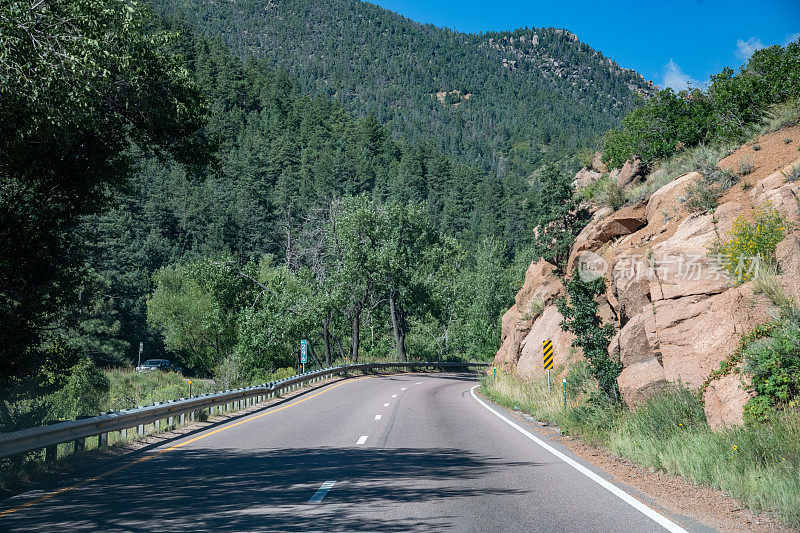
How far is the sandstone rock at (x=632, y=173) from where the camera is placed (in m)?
24.8

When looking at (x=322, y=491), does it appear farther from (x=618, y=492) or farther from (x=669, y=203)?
(x=669, y=203)

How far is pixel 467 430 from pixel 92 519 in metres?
10.0

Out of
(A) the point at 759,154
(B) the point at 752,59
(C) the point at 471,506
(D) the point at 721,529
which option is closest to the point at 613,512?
(D) the point at 721,529

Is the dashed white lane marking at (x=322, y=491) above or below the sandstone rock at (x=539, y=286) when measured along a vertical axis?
below

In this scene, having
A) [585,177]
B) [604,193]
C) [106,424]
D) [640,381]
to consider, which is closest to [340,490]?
[106,424]

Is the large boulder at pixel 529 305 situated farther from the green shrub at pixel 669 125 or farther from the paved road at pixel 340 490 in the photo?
the paved road at pixel 340 490

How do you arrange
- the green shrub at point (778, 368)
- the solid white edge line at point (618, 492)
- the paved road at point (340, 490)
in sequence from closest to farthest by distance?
the solid white edge line at point (618, 492) < the paved road at point (340, 490) < the green shrub at point (778, 368)

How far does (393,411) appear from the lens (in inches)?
799

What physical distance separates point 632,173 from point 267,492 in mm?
20986

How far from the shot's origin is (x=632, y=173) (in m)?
25.0

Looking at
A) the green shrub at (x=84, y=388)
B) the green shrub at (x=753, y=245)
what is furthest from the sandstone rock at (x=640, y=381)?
the green shrub at (x=84, y=388)

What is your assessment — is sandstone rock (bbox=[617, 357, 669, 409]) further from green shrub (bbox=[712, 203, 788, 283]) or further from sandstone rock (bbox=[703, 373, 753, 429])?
green shrub (bbox=[712, 203, 788, 283])

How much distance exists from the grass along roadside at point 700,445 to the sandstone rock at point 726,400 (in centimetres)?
24

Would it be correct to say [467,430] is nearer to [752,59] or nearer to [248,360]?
[752,59]
